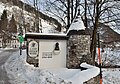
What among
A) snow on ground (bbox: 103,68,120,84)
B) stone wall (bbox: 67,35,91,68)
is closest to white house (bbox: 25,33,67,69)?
stone wall (bbox: 67,35,91,68)

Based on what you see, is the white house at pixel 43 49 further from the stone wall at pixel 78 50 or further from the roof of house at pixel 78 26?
the roof of house at pixel 78 26

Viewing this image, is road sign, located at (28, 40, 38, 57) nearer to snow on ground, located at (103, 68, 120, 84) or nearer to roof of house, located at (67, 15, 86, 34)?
roof of house, located at (67, 15, 86, 34)

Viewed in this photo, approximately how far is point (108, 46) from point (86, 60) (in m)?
7.44

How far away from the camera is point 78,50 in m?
15.6

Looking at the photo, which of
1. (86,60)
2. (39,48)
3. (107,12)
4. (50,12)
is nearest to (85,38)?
(86,60)

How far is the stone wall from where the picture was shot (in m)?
15.6

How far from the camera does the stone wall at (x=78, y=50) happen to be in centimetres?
1555

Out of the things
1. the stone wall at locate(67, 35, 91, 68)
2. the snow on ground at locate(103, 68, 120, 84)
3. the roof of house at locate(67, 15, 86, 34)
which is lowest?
the snow on ground at locate(103, 68, 120, 84)

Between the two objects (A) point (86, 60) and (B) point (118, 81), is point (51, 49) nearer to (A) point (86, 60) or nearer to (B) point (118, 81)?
(A) point (86, 60)

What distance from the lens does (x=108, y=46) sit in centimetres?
2244

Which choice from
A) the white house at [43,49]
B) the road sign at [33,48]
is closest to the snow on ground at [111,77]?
the white house at [43,49]

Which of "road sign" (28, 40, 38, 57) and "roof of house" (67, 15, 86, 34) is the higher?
"roof of house" (67, 15, 86, 34)

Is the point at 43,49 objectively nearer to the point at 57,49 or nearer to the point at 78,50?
the point at 57,49

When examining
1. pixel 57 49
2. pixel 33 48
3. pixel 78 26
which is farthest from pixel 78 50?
pixel 33 48
